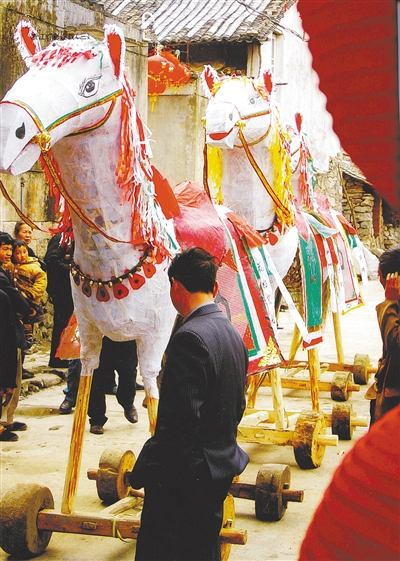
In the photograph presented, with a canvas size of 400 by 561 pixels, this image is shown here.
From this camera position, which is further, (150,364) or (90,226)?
(150,364)

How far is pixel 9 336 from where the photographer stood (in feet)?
17.6

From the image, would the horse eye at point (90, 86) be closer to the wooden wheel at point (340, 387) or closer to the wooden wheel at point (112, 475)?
the wooden wheel at point (112, 475)

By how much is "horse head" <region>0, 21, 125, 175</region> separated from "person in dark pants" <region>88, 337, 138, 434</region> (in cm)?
279

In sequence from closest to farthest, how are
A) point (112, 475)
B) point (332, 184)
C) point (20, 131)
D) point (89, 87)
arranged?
point (20, 131)
point (89, 87)
point (112, 475)
point (332, 184)

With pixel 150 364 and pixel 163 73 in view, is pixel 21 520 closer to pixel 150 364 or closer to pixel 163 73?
pixel 150 364

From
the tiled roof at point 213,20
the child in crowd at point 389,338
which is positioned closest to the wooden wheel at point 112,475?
the child in crowd at point 389,338

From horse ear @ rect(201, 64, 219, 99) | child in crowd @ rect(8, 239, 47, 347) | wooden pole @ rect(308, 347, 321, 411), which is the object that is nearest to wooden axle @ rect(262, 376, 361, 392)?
wooden pole @ rect(308, 347, 321, 411)

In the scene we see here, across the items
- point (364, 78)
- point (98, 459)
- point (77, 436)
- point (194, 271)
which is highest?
point (364, 78)

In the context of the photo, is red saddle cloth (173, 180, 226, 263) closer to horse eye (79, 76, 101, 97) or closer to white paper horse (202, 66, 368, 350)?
white paper horse (202, 66, 368, 350)

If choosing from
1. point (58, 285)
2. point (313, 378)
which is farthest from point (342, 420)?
point (58, 285)

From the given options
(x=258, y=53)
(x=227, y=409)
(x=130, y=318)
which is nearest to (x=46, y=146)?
(x=130, y=318)

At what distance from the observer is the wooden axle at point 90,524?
357 cm

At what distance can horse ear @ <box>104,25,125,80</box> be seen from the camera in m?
3.08

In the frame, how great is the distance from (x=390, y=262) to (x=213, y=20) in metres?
10.4
